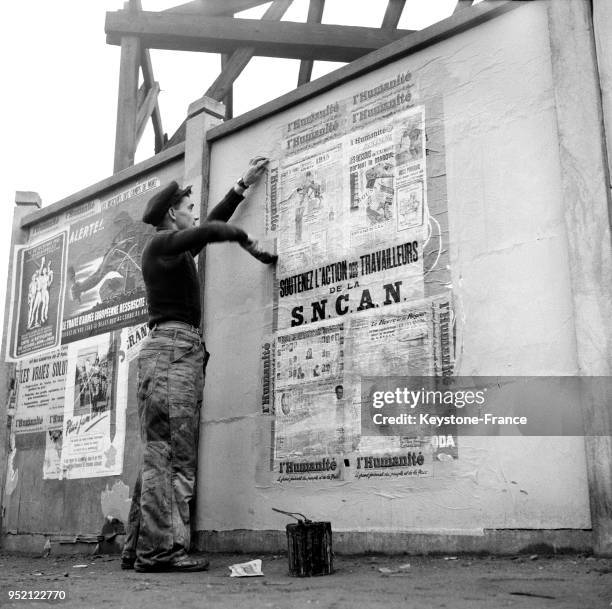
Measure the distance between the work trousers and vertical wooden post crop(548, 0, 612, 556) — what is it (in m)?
1.95

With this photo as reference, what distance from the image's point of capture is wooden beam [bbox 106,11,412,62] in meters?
7.58

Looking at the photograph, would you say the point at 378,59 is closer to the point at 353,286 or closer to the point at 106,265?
the point at 353,286

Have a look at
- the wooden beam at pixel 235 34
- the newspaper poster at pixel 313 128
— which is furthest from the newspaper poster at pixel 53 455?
the wooden beam at pixel 235 34

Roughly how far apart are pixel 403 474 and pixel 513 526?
604 mm

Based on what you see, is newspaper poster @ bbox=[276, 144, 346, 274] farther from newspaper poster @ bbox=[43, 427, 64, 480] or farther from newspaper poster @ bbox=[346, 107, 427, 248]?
newspaper poster @ bbox=[43, 427, 64, 480]

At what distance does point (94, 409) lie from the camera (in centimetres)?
575

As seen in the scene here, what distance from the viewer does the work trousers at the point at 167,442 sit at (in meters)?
3.83

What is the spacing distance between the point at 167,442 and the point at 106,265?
2383 millimetres

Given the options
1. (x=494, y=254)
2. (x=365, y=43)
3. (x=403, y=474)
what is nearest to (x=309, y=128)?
(x=494, y=254)

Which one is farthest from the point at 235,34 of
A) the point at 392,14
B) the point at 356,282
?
the point at 356,282

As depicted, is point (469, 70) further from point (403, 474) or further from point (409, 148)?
point (403, 474)

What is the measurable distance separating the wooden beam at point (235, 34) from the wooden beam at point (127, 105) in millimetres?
172

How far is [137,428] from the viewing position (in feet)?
17.5

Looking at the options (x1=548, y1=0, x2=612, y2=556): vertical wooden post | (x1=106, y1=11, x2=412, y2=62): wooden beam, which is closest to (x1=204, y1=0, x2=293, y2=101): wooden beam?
(x1=106, y1=11, x2=412, y2=62): wooden beam
